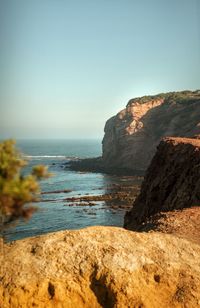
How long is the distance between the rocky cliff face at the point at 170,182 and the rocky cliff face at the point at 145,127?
69553 mm

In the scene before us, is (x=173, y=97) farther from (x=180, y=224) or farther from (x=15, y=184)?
(x=15, y=184)

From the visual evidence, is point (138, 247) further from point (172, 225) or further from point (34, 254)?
point (172, 225)

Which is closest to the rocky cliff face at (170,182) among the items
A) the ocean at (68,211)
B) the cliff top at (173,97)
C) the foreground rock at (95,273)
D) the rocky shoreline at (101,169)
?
the ocean at (68,211)

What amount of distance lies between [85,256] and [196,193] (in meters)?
16.0

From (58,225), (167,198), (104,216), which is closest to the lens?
(167,198)

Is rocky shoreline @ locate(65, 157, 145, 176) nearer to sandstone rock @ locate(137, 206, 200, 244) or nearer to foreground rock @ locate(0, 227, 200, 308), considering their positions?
sandstone rock @ locate(137, 206, 200, 244)

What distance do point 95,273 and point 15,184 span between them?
4299 millimetres

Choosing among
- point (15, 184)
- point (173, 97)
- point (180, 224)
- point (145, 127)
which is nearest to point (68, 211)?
point (180, 224)

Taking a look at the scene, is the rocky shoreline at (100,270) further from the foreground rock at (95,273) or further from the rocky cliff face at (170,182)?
the rocky cliff face at (170,182)

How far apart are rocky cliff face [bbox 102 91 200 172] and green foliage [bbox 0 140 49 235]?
316 ft

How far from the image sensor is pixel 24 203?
9.52m

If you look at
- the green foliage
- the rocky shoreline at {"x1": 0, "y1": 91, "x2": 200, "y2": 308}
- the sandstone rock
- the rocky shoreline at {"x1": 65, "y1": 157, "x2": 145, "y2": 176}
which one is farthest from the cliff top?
the green foliage

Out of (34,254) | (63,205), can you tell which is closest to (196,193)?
(34,254)

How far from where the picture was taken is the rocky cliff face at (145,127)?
112 meters
